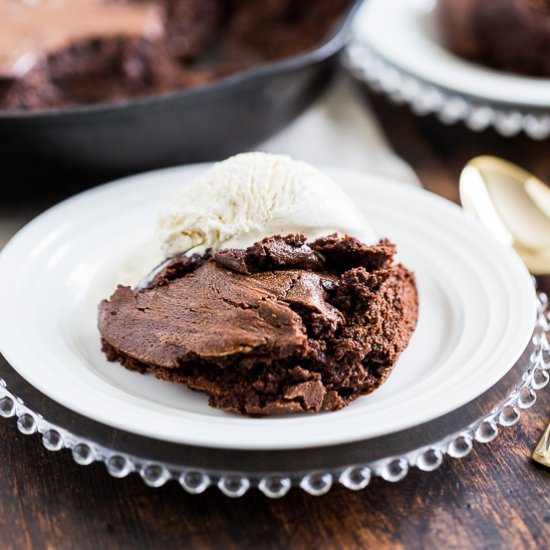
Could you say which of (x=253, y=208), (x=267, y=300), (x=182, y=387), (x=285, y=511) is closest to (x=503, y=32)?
(x=253, y=208)

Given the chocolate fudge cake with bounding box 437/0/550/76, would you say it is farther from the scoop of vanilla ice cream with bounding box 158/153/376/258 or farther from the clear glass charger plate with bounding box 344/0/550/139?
the scoop of vanilla ice cream with bounding box 158/153/376/258

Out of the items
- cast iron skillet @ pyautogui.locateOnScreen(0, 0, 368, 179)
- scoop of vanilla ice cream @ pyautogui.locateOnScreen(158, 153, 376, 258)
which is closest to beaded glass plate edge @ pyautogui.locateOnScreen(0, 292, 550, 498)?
scoop of vanilla ice cream @ pyautogui.locateOnScreen(158, 153, 376, 258)

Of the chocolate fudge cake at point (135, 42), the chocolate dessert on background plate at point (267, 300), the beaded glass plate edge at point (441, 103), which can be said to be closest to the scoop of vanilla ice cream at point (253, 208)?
the chocolate dessert on background plate at point (267, 300)

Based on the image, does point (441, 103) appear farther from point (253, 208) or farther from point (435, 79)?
point (253, 208)

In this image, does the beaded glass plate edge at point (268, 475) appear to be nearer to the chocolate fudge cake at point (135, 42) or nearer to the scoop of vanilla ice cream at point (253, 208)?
the scoop of vanilla ice cream at point (253, 208)

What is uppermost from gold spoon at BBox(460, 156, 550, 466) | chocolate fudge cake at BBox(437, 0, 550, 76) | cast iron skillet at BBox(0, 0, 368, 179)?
chocolate fudge cake at BBox(437, 0, 550, 76)

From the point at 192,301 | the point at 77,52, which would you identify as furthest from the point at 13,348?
the point at 77,52
